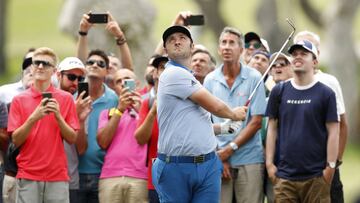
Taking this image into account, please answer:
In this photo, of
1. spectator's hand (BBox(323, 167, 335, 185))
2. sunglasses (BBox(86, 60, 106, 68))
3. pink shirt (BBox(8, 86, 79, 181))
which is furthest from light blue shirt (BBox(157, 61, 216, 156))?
sunglasses (BBox(86, 60, 106, 68))

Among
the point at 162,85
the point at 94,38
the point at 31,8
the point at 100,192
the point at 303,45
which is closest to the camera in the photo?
the point at 162,85

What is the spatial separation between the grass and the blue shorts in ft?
74.5

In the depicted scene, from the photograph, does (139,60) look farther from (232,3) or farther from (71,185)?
(232,3)

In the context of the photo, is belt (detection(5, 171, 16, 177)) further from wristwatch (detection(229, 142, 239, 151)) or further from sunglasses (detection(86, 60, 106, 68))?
wristwatch (detection(229, 142, 239, 151))

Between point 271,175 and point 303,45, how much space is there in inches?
49.2

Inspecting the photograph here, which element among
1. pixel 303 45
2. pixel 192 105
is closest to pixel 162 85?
pixel 192 105

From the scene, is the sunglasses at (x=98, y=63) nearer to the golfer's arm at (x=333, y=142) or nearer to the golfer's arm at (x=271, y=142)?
the golfer's arm at (x=271, y=142)

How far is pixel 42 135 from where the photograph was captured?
449 inches

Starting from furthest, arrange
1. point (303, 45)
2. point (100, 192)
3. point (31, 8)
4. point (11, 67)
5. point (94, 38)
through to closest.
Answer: point (31, 8), point (11, 67), point (94, 38), point (100, 192), point (303, 45)

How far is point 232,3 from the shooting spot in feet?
158

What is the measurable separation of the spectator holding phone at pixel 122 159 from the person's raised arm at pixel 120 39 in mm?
957

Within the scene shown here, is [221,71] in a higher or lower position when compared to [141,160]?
higher

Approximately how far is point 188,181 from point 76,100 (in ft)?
6.62

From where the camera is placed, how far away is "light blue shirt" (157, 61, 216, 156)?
397 inches
